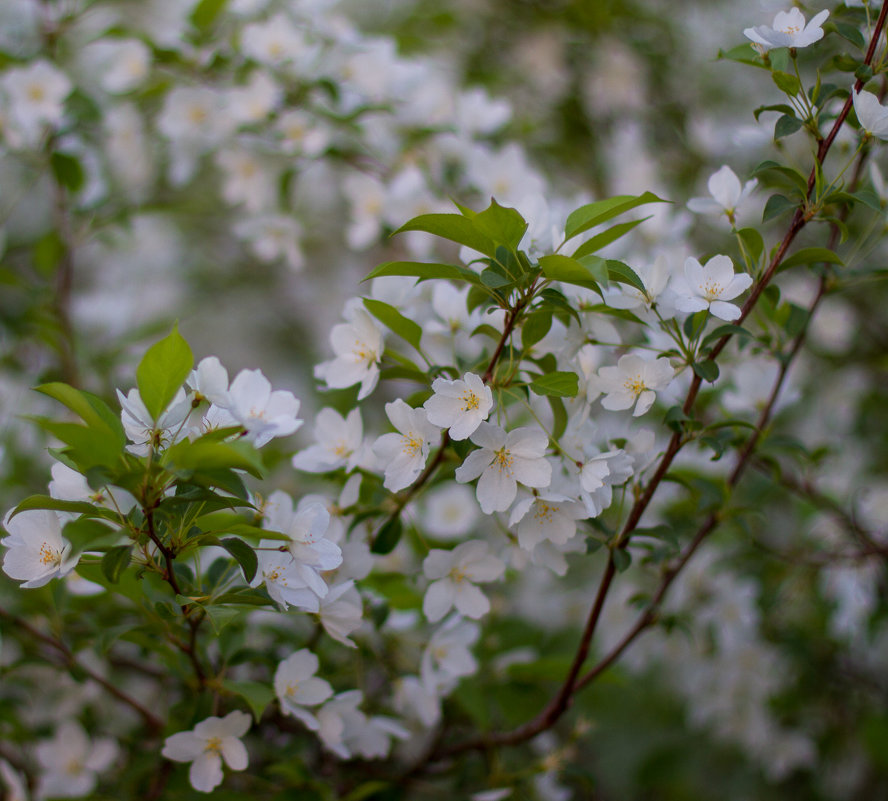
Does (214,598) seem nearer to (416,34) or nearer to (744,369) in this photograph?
(744,369)

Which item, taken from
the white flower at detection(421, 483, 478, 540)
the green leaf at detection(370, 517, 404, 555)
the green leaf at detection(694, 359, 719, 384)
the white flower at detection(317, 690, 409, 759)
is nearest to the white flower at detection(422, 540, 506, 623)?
the green leaf at detection(370, 517, 404, 555)

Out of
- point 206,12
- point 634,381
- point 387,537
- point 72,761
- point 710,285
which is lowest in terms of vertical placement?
point 72,761

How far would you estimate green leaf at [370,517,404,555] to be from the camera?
94cm

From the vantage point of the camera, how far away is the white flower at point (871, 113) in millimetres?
832

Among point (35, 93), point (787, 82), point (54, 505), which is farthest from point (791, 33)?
point (35, 93)

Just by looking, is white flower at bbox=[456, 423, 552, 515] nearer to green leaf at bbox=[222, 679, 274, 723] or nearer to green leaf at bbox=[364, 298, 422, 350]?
green leaf at bbox=[364, 298, 422, 350]

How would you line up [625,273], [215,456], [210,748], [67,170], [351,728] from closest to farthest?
[215,456], [625,273], [210,748], [351,728], [67,170]

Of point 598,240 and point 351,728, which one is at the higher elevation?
point 598,240

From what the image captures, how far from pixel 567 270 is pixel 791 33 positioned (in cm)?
40

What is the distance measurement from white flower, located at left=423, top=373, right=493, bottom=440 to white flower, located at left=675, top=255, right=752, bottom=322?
225 millimetres

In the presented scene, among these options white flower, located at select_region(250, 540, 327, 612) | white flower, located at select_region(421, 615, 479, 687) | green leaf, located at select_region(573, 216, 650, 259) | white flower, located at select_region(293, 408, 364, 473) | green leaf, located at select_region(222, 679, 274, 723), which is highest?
green leaf, located at select_region(573, 216, 650, 259)

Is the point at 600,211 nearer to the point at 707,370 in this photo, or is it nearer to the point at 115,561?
the point at 707,370

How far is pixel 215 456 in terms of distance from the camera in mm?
669

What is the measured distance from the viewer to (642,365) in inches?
34.2
